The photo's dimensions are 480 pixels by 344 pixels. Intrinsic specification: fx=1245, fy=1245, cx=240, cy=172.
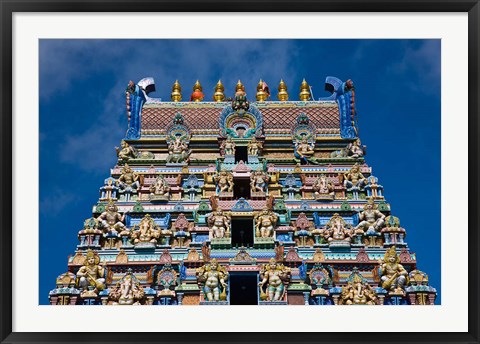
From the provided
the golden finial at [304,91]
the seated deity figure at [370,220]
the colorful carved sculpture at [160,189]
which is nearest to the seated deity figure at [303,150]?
the seated deity figure at [370,220]

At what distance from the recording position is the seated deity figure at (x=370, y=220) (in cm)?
3434

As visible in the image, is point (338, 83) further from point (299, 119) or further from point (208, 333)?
point (208, 333)

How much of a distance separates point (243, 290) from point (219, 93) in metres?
12.9

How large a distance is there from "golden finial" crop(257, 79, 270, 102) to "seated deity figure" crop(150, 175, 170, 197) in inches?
316

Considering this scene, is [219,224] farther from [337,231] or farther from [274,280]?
[337,231]

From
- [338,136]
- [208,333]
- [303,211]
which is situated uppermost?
[338,136]

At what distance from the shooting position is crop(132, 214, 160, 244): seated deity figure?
111 feet

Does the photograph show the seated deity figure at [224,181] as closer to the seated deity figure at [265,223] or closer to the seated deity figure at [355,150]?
the seated deity figure at [265,223]

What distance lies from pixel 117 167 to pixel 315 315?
589 inches

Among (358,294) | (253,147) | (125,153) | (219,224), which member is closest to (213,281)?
(219,224)

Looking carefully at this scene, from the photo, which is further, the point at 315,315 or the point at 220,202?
the point at 220,202

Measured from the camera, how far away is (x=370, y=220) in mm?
34688

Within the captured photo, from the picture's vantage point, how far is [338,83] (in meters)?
42.0
